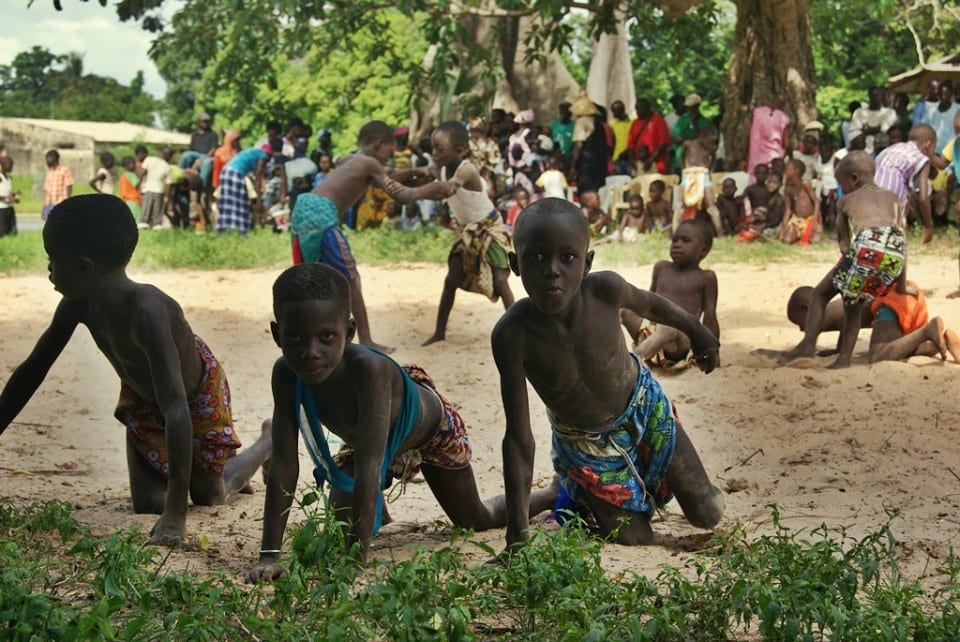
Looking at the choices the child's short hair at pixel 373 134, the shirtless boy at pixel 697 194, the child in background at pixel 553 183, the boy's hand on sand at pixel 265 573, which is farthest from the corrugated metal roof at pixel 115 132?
the boy's hand on sand at pixel 265 573

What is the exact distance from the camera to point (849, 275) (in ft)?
23.2

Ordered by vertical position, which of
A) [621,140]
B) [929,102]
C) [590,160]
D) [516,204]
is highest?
[929,102]

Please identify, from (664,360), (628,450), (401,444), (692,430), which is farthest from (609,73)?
(401,444)

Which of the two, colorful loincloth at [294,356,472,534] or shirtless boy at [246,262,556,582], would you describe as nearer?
shirtless boy at [246,262,556,582]

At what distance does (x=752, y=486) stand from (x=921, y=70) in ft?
37.4

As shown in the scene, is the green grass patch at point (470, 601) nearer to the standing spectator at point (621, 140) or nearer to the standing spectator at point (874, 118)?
the standing spectator at point (874, 118)

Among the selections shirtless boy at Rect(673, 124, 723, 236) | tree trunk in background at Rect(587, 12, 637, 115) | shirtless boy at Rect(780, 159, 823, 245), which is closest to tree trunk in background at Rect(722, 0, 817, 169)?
shirtless boy at Rect(673, 124, 723, 236)

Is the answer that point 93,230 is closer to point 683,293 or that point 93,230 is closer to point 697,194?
point 683,293

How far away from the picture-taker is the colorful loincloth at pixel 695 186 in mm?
13188

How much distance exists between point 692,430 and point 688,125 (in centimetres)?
959

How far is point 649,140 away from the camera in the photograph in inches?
589

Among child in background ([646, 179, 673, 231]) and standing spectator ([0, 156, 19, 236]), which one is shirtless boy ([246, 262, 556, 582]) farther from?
standing spectator ([0, 156, 19, 236])

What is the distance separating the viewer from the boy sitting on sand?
694 cm

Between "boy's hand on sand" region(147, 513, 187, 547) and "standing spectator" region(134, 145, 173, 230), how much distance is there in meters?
14.1
